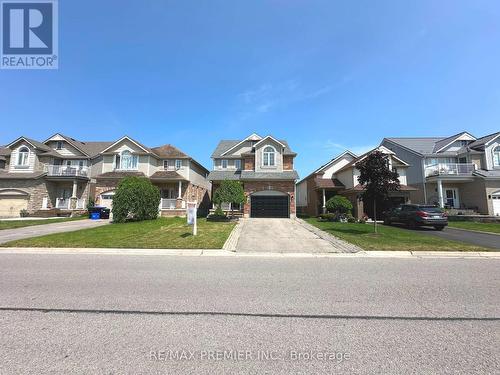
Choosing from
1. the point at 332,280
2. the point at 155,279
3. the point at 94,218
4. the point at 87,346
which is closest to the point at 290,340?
the point at 87,346

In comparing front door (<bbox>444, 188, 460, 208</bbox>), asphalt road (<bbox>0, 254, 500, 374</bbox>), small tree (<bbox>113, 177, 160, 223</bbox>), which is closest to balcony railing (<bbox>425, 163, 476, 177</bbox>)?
front door (<bbox>444, 188, 460, 208</bbox>)

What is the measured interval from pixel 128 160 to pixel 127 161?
158 millimetres

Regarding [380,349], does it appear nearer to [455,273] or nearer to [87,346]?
[87,346]

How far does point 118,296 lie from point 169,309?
131 centimetres

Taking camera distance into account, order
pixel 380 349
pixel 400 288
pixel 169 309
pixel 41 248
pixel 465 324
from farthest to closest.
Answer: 1. pixel 41 248
2. pixel 400 288
3. pixel 169 309
4. pixel 465 324
5. pixel 380 349

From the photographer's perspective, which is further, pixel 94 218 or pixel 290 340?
pixel 94 218

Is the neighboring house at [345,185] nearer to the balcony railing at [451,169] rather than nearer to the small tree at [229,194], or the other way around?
the balcony railing at [451,169]

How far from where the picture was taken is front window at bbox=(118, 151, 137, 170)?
2855cm

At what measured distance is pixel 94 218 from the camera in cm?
2530

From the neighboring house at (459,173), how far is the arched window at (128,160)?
32131mm

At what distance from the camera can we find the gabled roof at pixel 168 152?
1178 inches

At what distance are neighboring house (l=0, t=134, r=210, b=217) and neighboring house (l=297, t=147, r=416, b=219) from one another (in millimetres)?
14654

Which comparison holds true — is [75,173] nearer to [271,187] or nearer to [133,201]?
[133,201]

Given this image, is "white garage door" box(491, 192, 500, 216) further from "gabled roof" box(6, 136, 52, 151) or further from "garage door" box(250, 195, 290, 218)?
"gabled roof" box(6, 136, 52, 151)
